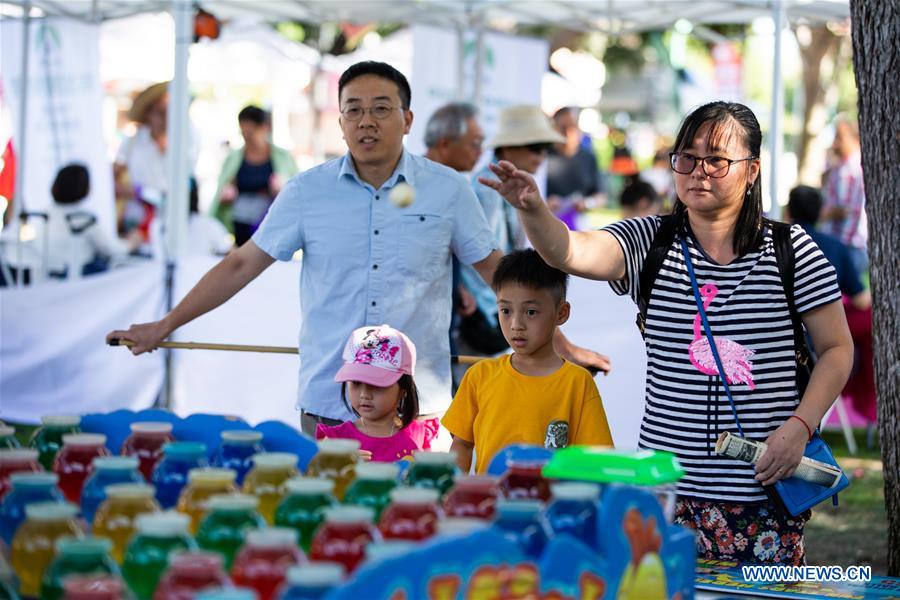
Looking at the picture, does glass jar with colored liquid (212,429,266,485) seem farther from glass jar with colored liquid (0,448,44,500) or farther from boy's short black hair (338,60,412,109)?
boy's short black hair (338,60,412,109)

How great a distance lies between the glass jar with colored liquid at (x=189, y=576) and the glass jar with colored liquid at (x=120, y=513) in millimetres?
325

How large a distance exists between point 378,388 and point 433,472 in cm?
128

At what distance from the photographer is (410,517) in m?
2.13

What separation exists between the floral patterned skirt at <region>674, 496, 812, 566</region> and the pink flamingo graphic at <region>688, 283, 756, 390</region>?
1.08 ft

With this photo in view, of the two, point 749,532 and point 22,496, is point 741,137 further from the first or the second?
point 22,496

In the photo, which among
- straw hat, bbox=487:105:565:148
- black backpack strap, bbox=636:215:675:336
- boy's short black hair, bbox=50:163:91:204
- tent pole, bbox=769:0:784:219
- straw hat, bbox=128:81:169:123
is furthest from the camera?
straw hat, bbox=128:81:169:123

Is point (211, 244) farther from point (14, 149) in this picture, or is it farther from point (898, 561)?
point (898, 561)

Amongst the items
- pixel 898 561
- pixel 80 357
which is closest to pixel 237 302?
pixel 80 357

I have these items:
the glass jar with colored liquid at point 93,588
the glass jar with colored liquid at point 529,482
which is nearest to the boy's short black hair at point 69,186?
the glass jar with colored liquid at point 529,482

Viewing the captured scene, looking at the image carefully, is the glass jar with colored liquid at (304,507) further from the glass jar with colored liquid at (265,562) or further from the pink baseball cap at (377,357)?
the pink baseball cap at (377,357)

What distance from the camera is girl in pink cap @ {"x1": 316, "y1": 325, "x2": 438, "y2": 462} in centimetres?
376

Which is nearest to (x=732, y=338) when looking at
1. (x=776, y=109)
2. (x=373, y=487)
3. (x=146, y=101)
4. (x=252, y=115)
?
(x=373, y=487)

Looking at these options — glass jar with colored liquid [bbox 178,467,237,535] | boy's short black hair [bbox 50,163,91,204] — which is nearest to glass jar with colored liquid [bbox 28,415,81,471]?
glass jar with colored liquid [bbox 178,467,237,535]

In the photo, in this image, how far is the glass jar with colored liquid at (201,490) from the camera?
2.30 metres
